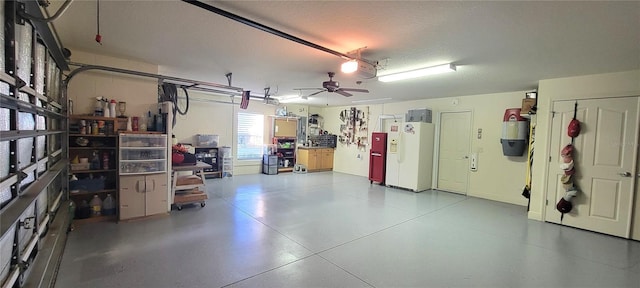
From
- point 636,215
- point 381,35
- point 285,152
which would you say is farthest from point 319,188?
point 636,215

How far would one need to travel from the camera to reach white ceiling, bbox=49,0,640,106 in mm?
2182

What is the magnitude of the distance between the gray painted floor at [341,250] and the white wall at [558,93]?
54cm

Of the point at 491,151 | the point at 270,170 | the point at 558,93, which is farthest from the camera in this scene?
the point at 270,170

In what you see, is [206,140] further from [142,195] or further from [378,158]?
[378,158]

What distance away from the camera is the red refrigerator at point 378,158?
7.32 meters

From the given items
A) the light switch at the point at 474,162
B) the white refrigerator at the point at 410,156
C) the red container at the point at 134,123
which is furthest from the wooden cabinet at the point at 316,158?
the red container at the point at 134,123

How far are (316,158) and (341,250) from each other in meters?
6.28

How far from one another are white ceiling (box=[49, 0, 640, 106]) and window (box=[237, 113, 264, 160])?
154 inches

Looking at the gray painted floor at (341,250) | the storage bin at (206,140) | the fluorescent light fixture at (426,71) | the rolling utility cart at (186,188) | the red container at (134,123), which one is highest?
the fluorescent light fixture at (426,71)

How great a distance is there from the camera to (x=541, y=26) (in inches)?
94.4

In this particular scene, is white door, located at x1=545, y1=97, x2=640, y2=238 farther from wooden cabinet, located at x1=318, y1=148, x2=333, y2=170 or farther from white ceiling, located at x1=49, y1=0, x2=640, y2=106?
wooden cabinet, located at x1=318, y1=148, x2=333, y2=170

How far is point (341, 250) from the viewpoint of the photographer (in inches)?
123

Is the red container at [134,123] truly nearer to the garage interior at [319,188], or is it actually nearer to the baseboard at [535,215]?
the garage interior at [319,188]

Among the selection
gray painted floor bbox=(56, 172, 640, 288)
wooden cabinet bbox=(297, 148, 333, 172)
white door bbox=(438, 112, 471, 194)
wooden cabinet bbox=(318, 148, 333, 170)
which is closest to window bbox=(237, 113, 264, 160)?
wooden cabinet bbox=(297, 148, 333, 172)
